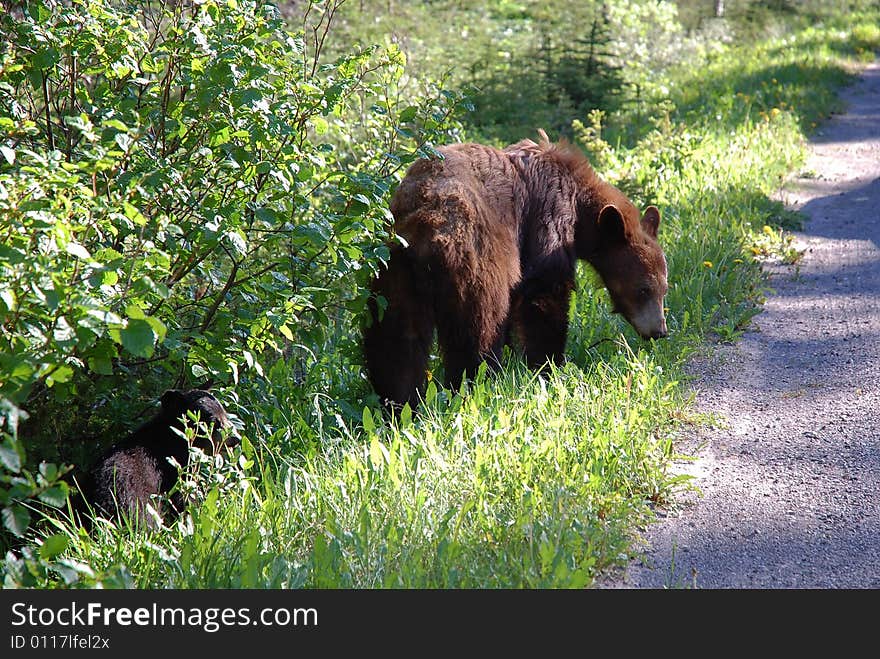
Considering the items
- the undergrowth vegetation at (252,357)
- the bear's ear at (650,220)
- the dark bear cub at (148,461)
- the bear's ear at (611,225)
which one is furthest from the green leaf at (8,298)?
the bear's ear at (650,220)

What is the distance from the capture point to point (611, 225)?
653cm

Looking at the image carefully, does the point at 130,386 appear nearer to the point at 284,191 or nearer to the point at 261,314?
the point at 261,314

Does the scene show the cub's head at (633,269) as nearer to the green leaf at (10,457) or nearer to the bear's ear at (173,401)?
the bear's ear at (173,401)

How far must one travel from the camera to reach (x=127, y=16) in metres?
4.95

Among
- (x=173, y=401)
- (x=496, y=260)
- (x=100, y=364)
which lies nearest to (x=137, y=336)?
(x=100, y=364)

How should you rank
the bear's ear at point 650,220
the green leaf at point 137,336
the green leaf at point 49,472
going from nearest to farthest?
the green leaf at point 49,472 → the green leaf at point 137,336 → the bear's ear at point 650,220

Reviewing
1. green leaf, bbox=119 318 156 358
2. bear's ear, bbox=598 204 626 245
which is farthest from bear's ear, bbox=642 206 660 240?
green leaf, bbox=119 318 156 358

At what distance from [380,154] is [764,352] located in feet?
10.6

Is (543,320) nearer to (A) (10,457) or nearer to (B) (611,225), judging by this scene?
(B) (611,225)

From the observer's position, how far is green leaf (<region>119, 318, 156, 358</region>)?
3.43m

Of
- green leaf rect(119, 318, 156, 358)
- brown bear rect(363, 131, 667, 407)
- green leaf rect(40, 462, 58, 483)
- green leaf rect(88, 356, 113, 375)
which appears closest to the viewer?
green leaf rect(40, 462, 58, 483)

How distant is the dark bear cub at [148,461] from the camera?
483 centimetres

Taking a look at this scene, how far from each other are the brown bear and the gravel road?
90 centimetres

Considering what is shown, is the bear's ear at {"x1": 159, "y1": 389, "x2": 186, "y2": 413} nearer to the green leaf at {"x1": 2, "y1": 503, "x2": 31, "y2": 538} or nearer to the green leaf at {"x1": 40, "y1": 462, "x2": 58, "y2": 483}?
the green leaf at {"x1": 2, "y1": 503, "x2": 31, "y2": 538}
